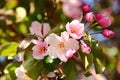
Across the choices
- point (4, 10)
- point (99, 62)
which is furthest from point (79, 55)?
point (4, 10)

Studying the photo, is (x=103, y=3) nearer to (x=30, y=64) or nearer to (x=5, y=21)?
(x=5, y=21)

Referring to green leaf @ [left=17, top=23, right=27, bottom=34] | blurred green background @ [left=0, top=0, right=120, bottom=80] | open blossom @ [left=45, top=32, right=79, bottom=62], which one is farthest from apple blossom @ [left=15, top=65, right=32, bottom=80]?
green leaf @ [left=17, top=23, right=27, bottom=34]

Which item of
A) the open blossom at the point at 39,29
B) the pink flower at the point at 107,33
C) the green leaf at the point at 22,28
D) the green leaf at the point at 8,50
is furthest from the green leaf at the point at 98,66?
the green leaf at the point at 22,28

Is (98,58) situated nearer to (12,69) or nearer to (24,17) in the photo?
(12,69)

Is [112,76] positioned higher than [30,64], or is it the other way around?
[30,64]

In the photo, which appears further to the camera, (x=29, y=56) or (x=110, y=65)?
(x=110, y=65)

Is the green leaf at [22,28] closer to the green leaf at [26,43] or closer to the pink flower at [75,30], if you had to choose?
the green leaf at [26,43]

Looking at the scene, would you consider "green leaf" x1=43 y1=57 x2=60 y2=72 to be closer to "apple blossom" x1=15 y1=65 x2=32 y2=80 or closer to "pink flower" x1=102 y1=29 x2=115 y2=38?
"apple blossom" x1=15 y1=65 x2=32 y2=80
